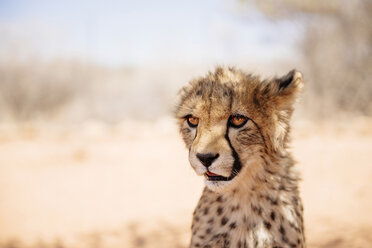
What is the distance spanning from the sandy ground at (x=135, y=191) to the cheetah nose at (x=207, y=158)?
927 millimetres

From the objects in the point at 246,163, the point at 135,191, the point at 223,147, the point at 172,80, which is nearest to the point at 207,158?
the point at 223,147

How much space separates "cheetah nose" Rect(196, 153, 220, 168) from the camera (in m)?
1.53

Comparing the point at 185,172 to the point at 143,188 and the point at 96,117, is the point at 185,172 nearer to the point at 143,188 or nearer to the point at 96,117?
the point at 143,188

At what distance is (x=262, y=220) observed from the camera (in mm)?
1764

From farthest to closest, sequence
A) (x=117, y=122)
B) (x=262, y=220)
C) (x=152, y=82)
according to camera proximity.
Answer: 1. (x=152, y=82)
2. (x=117, y=122)
3. (x=262, y=220)

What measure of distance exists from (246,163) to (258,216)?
318 mm

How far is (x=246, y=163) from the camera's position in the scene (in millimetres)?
1701

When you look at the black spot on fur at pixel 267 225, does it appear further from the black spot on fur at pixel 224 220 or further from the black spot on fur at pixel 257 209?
the black spot on fur at pixel 224 220

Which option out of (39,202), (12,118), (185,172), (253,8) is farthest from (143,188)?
(12,118)

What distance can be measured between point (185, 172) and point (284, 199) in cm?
354

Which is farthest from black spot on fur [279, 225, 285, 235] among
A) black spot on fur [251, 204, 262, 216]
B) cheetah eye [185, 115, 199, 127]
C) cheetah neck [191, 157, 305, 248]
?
cheetah eye [185, 115, 199, 127]

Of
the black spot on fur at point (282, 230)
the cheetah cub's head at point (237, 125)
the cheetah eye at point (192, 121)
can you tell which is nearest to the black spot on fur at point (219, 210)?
the cheetah cub's head at point (237, 125)

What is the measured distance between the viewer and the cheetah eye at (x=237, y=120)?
170 cm

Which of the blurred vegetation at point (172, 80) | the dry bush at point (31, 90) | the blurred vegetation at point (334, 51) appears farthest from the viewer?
the dry bush at point (31, 90)
